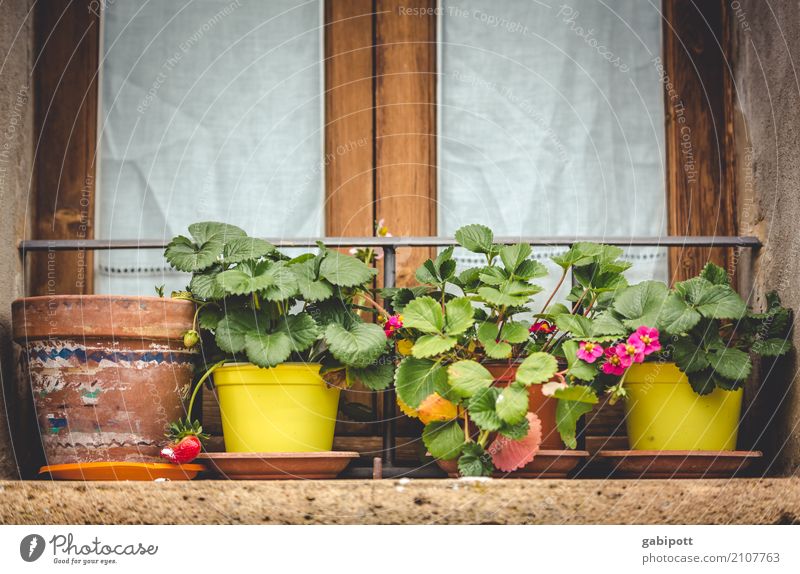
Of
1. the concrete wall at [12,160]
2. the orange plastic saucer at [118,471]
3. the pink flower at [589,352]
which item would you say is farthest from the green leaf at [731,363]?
the concrete wall at [12,160]

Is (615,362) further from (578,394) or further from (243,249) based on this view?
(243,249)

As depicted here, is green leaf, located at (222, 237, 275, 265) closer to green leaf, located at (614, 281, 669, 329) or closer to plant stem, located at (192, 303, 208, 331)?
plant stem, located at (192, 303, 208, 331)

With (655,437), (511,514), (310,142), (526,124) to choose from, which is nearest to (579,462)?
(655,437)

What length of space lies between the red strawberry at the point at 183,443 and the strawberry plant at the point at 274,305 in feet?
0.04

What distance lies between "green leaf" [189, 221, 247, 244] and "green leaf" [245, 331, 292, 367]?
0.26m

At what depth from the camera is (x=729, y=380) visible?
2.26m

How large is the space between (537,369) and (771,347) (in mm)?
590

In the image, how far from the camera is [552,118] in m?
2.86

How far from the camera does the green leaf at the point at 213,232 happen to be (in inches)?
93.4

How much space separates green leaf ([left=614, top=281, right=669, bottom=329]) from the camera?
7.42ft

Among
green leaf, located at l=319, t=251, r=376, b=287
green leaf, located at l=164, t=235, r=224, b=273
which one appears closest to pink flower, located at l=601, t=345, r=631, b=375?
green leaf, located at l=319, t=251, r=376, b=287

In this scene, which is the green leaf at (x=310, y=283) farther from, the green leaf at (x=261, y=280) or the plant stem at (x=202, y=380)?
the plant stem at (x=202, y=380)

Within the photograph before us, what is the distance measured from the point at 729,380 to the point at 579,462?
45cm

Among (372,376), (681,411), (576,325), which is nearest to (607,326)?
(576,325)
